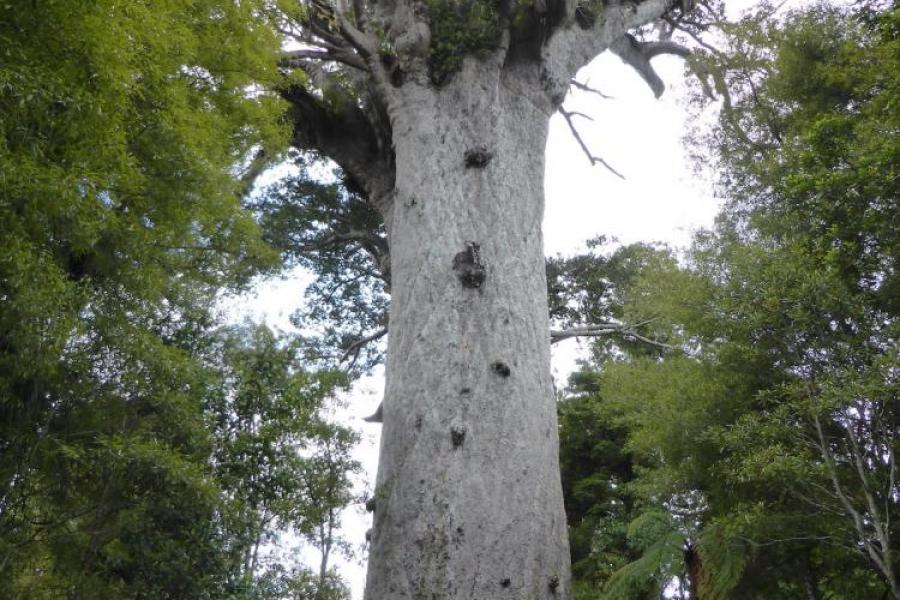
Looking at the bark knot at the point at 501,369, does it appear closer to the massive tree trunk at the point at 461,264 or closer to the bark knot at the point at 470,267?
the massive tree trunk at the point at 461,264

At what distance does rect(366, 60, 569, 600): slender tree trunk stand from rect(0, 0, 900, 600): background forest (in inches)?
46.7

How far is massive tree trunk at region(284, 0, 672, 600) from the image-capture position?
10.3 ft

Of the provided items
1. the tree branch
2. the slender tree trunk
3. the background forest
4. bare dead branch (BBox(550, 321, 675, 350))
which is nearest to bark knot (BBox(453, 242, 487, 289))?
the slender tree trunk

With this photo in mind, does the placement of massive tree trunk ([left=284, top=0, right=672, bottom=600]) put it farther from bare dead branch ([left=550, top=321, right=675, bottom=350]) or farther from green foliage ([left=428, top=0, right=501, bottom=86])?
bare dead branch ([left=550, top=321, right=675, bottom=350])

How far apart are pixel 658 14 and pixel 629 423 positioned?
15.8 ft

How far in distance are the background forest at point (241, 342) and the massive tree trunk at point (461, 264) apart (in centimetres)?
77

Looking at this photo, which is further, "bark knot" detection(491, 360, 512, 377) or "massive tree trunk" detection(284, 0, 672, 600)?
"bark knot" detection(491, 360, 512, 377)

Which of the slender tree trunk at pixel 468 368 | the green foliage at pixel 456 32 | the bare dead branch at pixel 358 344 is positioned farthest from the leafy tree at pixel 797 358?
the bare dead branch at pixel 358 344

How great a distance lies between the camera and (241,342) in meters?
6.09

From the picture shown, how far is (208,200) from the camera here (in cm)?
378

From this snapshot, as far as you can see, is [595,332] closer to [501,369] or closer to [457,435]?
[501,369]

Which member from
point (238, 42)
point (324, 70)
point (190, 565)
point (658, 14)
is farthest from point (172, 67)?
point (658, 14)

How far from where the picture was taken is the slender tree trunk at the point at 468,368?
3080mm

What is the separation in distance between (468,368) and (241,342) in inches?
125
